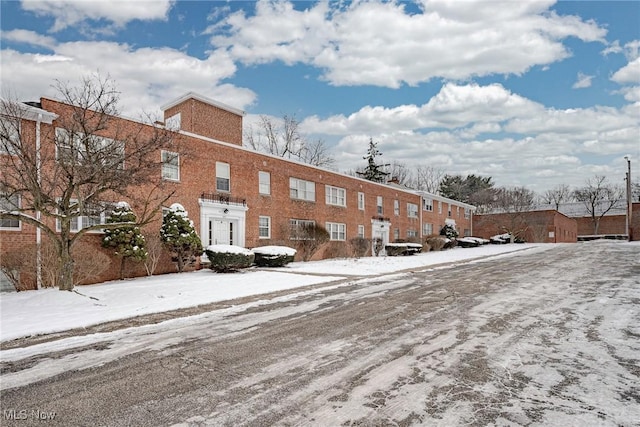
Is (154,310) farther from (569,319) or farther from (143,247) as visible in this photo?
(569,319)

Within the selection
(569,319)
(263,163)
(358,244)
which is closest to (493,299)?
(569,319)

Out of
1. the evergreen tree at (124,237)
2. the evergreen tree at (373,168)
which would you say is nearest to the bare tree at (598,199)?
the evergreen tree at (373,168)

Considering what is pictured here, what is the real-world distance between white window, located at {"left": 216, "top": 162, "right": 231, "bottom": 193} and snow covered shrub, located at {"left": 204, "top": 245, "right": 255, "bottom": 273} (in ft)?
13.2

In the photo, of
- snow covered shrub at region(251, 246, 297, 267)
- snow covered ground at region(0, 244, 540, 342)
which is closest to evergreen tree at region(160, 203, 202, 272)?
snow covered ground at region(0, 244, 540, 342)

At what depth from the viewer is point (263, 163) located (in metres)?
20.8

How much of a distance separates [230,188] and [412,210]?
71.6 feet

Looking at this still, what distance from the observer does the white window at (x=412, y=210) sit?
35694 millimetres

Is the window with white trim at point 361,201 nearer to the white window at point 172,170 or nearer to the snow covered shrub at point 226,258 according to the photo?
the snow covered shrub at point 226,258

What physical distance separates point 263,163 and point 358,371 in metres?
17.3

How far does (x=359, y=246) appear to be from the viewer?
25.1 metres

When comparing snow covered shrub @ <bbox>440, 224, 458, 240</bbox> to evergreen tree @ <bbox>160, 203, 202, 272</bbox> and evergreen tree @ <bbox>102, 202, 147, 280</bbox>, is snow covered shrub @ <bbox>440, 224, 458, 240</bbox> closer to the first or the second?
evergreen tree @ <bbox>160, 203, 202, 272</bbox>

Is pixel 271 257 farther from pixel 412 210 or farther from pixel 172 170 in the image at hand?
pixel 412 210

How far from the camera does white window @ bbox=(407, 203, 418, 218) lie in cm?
3569

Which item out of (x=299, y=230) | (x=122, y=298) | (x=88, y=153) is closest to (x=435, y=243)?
(x=299, y=230)
